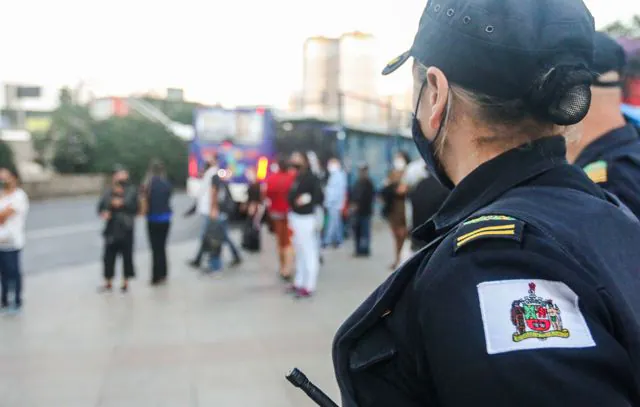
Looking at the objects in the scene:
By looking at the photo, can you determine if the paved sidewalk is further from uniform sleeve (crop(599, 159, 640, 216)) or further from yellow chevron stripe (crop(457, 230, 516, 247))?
Answer: yellow chevron stripe (crop(457, 230, 516, 247))

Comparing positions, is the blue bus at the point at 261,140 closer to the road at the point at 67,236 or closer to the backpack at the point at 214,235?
the road at the point at 67,236

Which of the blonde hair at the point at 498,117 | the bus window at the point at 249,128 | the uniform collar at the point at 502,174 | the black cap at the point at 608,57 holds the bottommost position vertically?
the bus window at the point at 249,128

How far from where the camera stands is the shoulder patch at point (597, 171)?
2307 mm

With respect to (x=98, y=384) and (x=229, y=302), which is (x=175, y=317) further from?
(x=98, y=384)

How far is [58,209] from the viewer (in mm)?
26453

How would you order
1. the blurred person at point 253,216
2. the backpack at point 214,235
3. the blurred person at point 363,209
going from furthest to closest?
the blurred person at point 253,216, the blurred person at point 363,209, the backpack at point 214,235

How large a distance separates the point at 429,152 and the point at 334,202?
41.0 feet

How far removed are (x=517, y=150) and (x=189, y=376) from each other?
16.3 feet

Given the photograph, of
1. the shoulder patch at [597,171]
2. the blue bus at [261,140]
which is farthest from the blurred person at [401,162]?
the shoulder patch at [597,171]

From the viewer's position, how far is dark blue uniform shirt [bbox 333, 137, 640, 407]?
980 millimetres

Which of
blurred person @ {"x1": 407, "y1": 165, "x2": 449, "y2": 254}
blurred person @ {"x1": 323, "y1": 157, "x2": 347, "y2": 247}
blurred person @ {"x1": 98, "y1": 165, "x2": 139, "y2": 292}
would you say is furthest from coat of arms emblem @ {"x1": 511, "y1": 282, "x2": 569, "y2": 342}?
blurred person @ {"x1": 323, "y1": 157, "x2": 347, "y2": 247}

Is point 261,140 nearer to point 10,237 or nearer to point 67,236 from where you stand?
point 67,236

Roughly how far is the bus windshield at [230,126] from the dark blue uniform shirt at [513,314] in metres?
20.3

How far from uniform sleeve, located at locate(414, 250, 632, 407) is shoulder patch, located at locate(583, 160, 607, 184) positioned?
1386 millimetres
